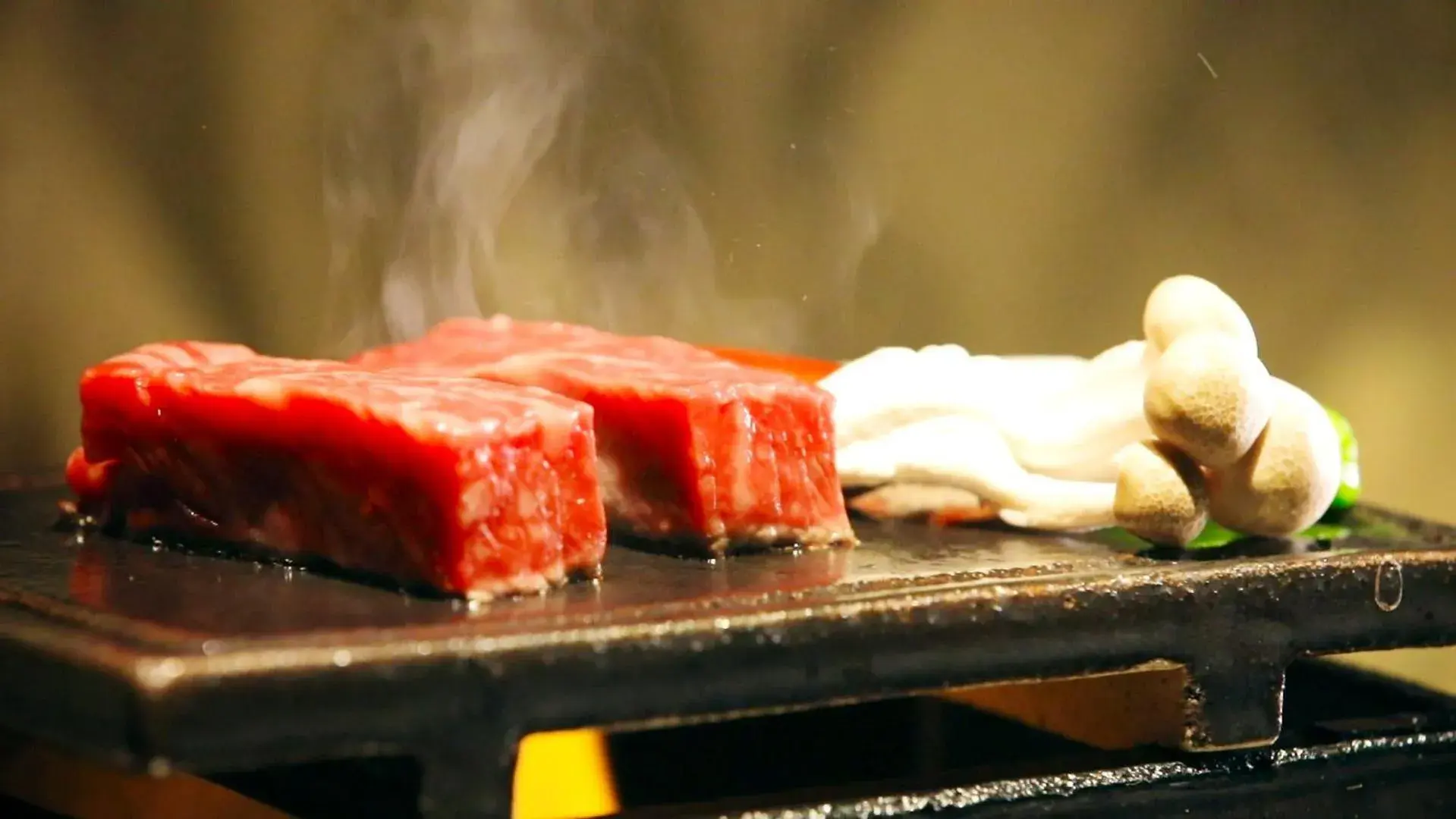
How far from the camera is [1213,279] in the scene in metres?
3.25

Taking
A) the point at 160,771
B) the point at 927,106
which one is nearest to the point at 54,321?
the point at 160,771

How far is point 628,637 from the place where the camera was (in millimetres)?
1232

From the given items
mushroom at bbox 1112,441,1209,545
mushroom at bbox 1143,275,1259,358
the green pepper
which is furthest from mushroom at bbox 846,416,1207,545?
the green pepper

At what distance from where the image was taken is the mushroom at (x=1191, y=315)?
1699 millimetres

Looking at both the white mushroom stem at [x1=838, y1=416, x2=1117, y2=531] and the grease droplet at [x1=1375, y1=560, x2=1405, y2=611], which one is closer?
the grease droplet at [x1=1375, y1=560, x2=1405, y2=611]

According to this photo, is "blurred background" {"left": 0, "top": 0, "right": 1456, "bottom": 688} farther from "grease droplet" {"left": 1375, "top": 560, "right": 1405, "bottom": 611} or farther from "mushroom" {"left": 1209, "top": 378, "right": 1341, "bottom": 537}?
"grease droplet" {"left": 1375, "top": 560, "right": 1405, "bottom": 611}

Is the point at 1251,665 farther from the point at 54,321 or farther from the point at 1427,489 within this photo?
the point at 1427,489

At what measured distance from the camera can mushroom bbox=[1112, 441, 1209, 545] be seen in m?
1.62

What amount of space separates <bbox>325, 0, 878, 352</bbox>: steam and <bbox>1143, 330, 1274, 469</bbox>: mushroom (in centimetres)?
123

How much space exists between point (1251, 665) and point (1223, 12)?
195 centimetres

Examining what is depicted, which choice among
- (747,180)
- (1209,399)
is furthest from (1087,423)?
(747,180)

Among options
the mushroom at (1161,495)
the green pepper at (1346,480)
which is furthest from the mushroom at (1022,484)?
the green pepper at (1346,480)

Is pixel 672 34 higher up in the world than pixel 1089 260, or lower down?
higher up

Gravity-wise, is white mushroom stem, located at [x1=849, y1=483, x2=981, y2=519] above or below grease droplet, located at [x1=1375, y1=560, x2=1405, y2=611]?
above
